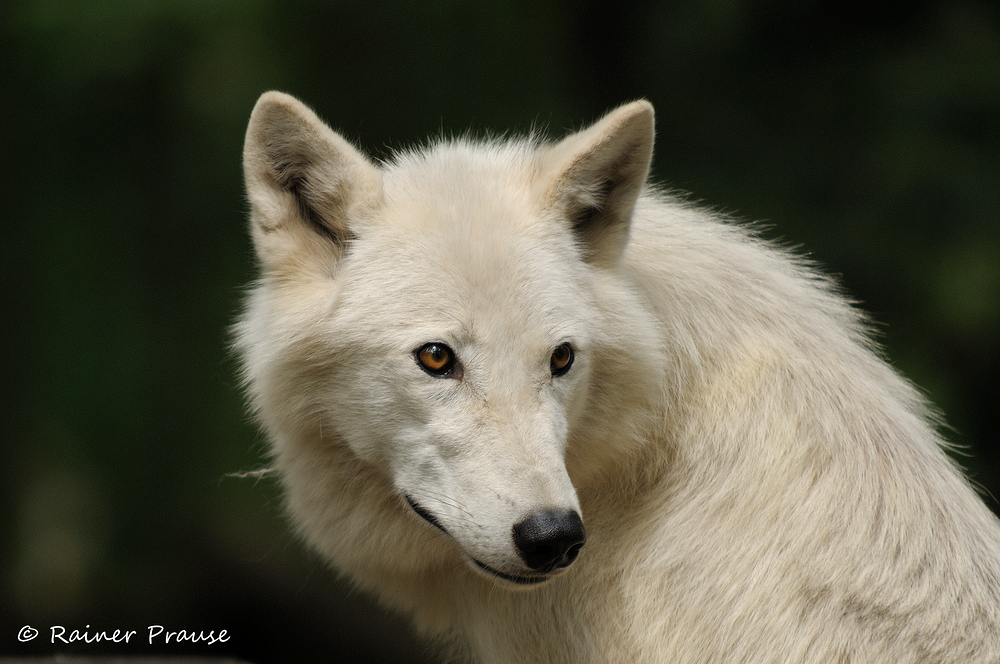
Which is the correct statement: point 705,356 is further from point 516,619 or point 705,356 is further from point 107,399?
point 107,399

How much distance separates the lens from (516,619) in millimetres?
3268

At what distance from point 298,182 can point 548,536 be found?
150 centimetres

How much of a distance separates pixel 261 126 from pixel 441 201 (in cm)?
64

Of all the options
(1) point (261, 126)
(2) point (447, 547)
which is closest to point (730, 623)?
(2) point (447, 547)

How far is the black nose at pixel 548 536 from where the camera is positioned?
2598mm

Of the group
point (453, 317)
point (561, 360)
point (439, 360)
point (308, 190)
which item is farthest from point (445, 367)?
point (308, 190)

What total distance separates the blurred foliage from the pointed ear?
15.2 feet

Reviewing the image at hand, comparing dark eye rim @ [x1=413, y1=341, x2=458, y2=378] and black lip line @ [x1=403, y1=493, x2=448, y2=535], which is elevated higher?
dark eye rim @ [x1=413, y1=341, x2=458, y2=378]

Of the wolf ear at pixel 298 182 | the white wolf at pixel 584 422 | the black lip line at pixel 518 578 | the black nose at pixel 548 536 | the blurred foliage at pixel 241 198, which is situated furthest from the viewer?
the blurred foliage at pixel 241 198

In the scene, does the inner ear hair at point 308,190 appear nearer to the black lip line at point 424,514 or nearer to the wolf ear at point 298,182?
the wolf ear at point 298,182

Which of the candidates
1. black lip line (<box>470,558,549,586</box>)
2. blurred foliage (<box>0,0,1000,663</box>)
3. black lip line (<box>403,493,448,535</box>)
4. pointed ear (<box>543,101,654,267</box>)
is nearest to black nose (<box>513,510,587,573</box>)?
black lip line (<box>470,558,549,586</box>)

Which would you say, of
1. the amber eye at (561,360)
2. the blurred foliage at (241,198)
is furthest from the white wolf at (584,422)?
the blurred foliage at (241,198)

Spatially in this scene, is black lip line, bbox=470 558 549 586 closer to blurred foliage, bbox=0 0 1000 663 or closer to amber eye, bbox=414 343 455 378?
amber eye, bbox=414 343 455 378

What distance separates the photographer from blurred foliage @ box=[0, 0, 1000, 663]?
25.1 ft
